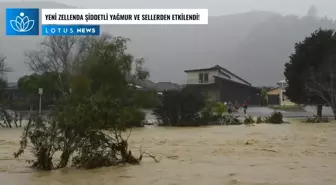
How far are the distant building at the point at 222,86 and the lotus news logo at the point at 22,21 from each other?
41.6 m

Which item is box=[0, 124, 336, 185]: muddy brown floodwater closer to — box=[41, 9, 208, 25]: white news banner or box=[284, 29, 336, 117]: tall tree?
box=[41, 9, 208, 25]: white news banner

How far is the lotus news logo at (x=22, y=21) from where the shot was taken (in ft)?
60.2

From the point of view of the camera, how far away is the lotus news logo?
1834cm

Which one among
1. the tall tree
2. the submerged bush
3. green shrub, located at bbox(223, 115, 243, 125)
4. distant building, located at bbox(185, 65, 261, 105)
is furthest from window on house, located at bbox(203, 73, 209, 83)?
the submerged bush

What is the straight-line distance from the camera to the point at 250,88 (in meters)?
65.2

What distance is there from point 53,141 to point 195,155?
3778 millimetres

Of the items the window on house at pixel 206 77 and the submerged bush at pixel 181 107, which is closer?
the submerged bush at pixel 181 107

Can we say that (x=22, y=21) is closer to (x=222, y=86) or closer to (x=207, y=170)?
(x=207, y=170)

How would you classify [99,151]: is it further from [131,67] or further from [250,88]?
[250,88]

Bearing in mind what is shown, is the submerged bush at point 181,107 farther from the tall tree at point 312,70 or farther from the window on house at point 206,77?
the window on house at point 206,77

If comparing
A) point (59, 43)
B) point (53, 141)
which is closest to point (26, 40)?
point (59, 43)

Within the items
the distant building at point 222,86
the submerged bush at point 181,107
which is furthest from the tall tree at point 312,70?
the distant building at point 222,86

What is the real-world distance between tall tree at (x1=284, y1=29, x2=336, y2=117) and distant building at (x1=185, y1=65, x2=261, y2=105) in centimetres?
2529

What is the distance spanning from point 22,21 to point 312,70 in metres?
20.9
